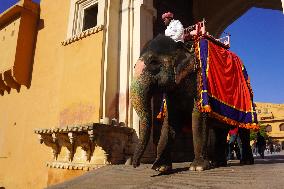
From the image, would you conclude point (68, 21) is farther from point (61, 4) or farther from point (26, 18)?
point (26, 18)

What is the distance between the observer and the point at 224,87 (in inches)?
201

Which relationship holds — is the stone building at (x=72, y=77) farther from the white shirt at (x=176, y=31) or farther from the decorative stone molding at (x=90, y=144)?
the white shirt at (x=176, y=31)

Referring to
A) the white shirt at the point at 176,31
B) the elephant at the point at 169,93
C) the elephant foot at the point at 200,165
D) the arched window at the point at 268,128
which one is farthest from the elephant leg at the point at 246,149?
the arched window at the point at 268,128

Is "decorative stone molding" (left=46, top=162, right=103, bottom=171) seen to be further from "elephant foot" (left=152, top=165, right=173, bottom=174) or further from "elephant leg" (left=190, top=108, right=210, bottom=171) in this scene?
"elephant leg" (left=190, top=108, right=210, bottom=171)

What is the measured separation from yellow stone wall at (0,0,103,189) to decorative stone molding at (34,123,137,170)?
0.77 meters

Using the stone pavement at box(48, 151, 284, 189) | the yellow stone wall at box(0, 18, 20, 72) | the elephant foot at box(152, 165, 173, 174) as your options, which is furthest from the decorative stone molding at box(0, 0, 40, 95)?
the elephant foot at box(152, 165, 173, 174)

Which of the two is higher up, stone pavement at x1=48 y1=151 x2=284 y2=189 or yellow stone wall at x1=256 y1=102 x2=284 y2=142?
yellow stone wall at x1=256 y1=102 x2=284 y2=142

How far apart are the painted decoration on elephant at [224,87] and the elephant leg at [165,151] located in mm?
601

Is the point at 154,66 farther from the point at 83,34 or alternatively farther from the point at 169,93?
the point at 83,34

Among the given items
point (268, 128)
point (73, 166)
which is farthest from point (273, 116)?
point (73, 166)

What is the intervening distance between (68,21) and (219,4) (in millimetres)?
5981

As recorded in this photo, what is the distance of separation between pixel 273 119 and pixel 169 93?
166 feet

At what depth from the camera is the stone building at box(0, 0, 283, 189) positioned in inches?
255

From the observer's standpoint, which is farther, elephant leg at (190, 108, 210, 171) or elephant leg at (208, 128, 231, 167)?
elephant leg at (208, 128, 231, 167)
